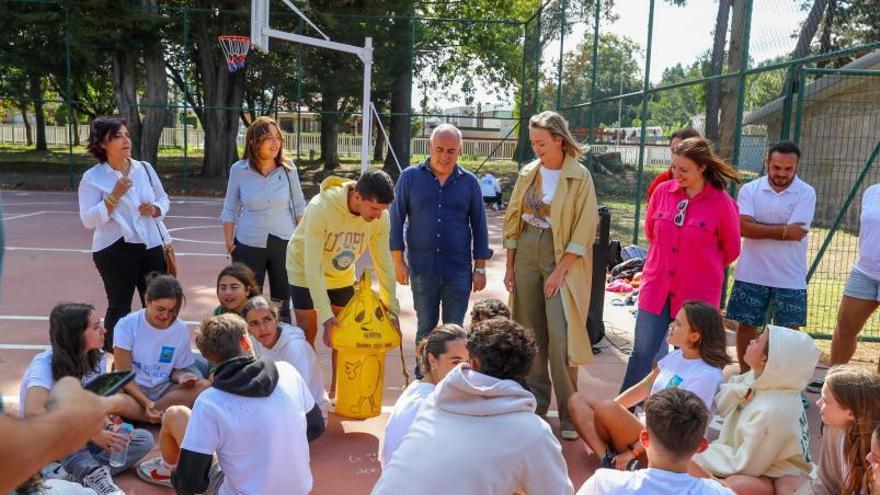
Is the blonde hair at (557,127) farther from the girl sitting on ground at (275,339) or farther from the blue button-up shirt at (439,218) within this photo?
the girl sitting on ground at (275,339)

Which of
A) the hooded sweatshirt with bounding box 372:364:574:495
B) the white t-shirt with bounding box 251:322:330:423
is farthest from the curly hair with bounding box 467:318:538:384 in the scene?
the white t-shirt with bounding box 251:322:330:423

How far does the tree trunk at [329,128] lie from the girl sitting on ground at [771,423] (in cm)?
1907

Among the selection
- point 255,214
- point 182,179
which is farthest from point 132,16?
point 255,214

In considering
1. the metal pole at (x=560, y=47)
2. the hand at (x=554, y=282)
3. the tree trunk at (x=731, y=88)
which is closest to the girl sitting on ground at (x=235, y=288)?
the hand at (x=554, y=282)

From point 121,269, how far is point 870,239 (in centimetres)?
508

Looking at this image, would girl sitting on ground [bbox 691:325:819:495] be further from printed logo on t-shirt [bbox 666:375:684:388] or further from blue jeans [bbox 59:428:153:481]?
blue jeans [bbox 59:428:153:481]

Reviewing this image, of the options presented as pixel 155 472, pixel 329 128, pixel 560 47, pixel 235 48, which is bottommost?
pixel 155 472

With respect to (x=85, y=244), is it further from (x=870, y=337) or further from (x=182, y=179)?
(x=182, y=179)

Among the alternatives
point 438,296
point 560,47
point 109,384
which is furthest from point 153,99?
point 109,384

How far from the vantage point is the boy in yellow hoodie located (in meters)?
4.44

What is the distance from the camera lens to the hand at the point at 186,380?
4.67 meters

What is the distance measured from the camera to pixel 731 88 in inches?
332

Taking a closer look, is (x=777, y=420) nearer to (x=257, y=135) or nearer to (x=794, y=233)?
(x=794, y=233)

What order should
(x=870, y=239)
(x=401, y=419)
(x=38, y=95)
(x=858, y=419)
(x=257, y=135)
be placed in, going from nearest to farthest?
1. (x=858, y=419)
2. (x=401, y=419)
3. (x=870, y=239)
4. (x=257, y=135)
5. (x=38, y=95)
